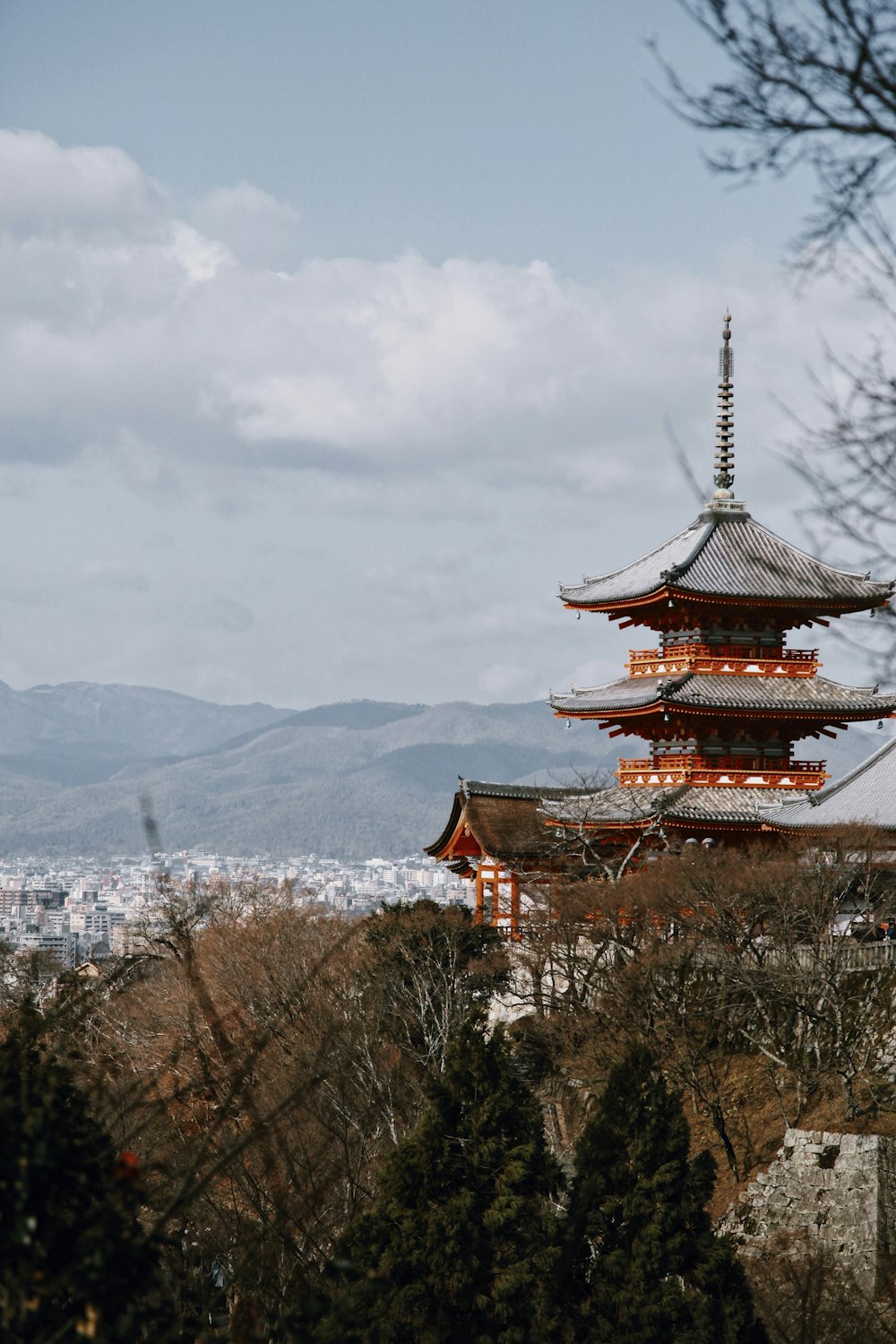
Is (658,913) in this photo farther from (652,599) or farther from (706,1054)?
(652,599)

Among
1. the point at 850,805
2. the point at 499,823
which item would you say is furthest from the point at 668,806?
the point at 499,823

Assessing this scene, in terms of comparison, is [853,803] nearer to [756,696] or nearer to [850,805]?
[850,805]

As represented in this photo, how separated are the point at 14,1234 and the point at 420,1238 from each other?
10803mm

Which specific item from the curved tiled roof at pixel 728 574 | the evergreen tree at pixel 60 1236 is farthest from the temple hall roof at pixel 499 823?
the evergreen tree at pixel 60 1236

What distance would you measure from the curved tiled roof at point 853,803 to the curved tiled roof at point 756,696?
225cm

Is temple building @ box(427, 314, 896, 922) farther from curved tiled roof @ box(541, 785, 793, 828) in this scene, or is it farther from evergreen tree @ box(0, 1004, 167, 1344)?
evergreen tree @ box(0, 1004, 167, 1344)

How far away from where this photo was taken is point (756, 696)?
109ft

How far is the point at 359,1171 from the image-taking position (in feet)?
72.1

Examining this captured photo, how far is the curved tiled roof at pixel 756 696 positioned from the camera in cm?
3297

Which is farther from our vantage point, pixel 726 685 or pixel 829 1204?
A: pixel 726 685

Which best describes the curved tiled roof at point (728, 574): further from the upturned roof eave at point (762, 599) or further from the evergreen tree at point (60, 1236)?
the evergreen tree at point (60, 1236)

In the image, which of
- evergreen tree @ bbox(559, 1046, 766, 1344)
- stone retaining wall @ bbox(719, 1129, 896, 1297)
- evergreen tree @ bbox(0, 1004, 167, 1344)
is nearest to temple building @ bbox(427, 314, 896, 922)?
stone retaining wall @ bbox(719, 1129, 896, 1297)

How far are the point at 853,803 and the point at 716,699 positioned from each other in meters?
4.49

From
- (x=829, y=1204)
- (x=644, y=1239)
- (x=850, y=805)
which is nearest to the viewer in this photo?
(x=644, y=1239)
